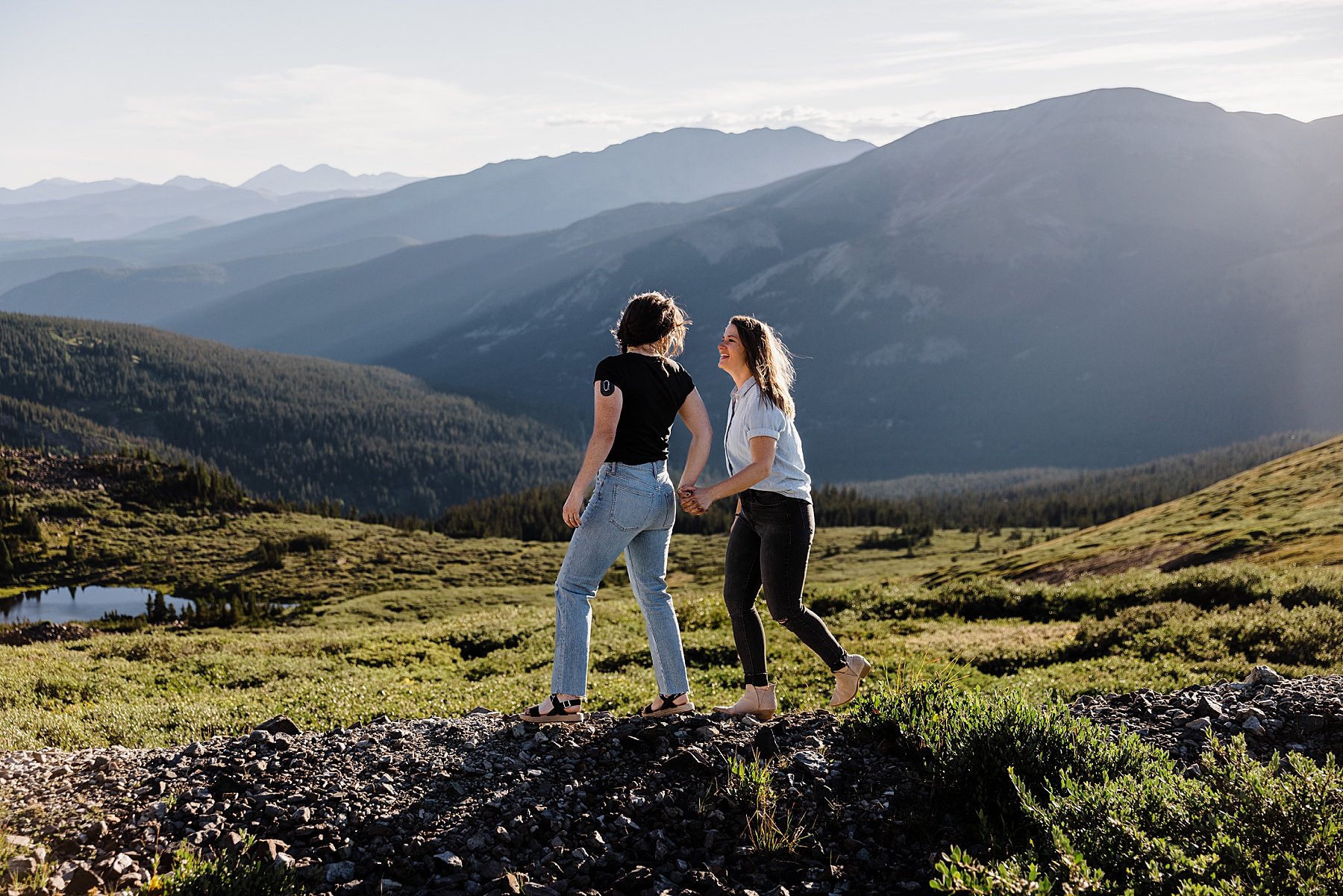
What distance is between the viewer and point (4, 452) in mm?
115000

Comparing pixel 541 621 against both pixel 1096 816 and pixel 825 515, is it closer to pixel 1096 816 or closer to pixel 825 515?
pixel 1096 816

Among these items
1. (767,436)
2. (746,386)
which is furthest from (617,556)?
(746,386)

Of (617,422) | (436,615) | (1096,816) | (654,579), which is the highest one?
(617,422)

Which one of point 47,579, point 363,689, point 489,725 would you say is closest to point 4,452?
point 47,579

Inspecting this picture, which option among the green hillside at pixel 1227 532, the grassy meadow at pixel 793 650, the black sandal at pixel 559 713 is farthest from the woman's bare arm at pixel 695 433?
the green hillside at pixel 1227 532

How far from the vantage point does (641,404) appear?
7.60 m

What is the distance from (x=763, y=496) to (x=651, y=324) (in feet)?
6.10

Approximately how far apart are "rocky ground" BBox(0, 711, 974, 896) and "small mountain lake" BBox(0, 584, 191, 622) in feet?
238

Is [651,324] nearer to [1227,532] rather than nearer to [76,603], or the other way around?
[1227,532]

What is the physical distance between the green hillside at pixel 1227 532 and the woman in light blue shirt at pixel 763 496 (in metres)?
22.5

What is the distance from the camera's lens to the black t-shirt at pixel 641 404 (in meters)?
7.55

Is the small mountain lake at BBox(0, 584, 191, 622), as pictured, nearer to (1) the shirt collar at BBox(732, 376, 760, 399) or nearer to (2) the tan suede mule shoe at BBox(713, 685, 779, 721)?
(2) the tan suede mule shoe at BBox(713, 685, 779, 721)

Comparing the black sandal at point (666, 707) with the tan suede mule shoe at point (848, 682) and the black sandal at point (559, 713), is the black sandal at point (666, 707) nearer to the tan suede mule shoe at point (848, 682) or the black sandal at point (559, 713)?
the black sandal at point (559, 713)

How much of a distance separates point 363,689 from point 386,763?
990 cm
